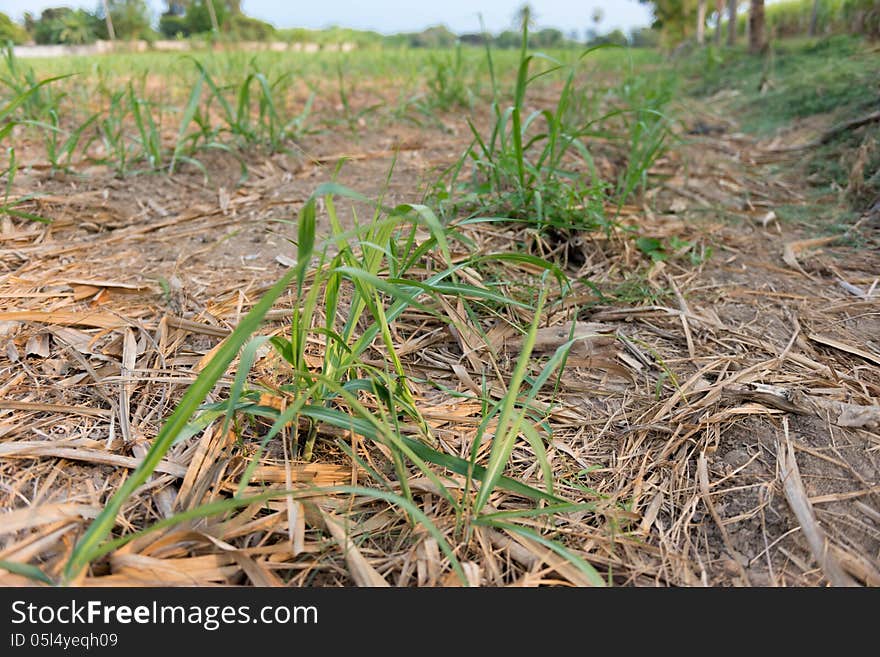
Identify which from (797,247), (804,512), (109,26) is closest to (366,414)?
(804,512)

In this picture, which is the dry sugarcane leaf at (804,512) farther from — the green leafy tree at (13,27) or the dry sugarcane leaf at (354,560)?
the green leafy tree at (13,27)

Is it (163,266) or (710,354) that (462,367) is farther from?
(163,266)

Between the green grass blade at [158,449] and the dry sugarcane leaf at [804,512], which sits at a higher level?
the green grass blade at [158,449]

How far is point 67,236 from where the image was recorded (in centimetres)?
188

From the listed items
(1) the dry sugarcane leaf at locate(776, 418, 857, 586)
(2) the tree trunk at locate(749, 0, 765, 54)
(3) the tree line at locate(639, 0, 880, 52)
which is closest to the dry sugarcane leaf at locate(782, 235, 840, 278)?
(1) the dry sugarcane leaf at locate(776, 418, 857, 586)

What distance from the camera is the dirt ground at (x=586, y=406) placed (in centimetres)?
85

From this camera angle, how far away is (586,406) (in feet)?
3.89

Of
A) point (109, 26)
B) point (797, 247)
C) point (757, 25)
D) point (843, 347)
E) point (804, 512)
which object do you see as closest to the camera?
point (804, 512)

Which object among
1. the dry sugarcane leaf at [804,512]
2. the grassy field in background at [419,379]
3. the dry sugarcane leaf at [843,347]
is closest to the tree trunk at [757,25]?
the grassy field in background at [419,379]

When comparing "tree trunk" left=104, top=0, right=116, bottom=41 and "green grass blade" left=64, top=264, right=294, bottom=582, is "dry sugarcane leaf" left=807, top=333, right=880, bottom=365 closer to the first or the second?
"green grass blade" left=64, top=264, right=294, bottom=582

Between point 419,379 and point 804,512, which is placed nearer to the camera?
point 804,512

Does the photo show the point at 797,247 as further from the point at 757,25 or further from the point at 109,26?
the point at 109,26

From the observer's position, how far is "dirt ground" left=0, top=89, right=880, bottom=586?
33.4 inches
